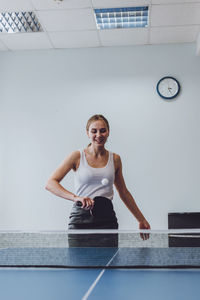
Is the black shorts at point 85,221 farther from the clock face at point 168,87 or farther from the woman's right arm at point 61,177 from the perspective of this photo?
the clock face at point 168,87

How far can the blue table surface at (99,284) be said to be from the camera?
95 cm

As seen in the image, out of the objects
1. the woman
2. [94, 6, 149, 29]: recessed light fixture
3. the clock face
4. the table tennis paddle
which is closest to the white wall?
the clock face

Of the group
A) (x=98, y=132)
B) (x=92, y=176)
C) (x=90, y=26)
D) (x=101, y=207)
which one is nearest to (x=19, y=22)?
(x=90, y=26)

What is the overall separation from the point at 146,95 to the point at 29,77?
62.9 inches

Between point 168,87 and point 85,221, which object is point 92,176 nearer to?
point 85,221

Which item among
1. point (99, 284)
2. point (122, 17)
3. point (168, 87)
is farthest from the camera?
point (168, 87)

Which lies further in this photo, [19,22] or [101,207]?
[19,22]

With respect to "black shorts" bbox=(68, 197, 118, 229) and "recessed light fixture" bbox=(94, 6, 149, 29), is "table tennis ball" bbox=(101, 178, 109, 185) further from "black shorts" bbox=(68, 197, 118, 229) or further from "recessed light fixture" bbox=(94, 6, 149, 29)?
"recessed light fixture" bbox=(94, 6, 149, 29)

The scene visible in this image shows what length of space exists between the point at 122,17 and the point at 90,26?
391 mm

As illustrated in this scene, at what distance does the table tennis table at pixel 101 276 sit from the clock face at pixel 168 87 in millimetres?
2993

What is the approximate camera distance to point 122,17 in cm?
407

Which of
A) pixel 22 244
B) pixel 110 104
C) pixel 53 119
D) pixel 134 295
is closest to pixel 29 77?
pixel 53 119

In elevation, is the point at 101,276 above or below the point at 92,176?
below

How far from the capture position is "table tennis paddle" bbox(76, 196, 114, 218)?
2.04 m
